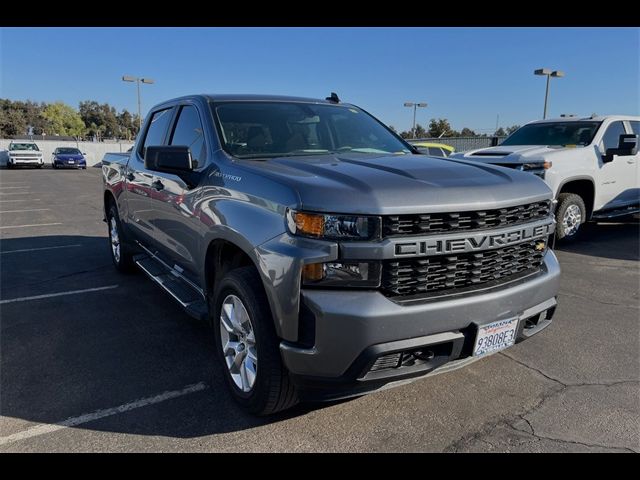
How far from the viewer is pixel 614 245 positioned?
799 centimetres

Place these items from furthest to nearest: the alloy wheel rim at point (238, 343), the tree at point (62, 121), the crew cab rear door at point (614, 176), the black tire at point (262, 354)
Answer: the tree at point (62, 121) → the crew cab rear door at point (614, 176) → the alloy wheel rim at point (238, 343) → the black tire at point (262, 354)

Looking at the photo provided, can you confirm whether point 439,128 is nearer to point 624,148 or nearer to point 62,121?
point 624,148

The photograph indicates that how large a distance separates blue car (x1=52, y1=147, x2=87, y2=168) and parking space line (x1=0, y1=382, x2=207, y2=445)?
33357 mm

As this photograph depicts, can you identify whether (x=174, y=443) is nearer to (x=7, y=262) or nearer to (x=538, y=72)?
(x=7, y=262)

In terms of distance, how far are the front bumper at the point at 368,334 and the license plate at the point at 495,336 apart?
4 centimetres

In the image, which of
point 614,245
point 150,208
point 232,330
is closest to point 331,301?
point 232,330

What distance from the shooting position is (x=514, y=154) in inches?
284

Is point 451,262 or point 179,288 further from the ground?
point 451,262

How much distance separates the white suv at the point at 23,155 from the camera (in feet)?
102

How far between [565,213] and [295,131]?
5.46 meters

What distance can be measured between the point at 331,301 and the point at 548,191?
5.69ft

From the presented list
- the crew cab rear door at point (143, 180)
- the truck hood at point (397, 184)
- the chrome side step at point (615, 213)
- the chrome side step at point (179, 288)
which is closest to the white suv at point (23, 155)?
the crew cab rear door at point (143, 180)

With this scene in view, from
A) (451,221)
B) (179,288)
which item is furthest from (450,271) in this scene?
(179,288)

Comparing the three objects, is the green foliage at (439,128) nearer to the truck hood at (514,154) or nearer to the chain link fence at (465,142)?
the chain link fence at (465,142)
